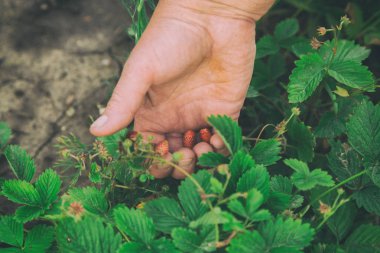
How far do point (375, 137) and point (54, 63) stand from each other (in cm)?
168

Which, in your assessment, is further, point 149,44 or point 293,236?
point 149,44

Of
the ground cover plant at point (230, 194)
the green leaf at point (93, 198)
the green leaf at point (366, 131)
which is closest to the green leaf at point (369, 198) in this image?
the ground cover plant at point (230, 194)

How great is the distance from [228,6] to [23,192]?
104 centimetres

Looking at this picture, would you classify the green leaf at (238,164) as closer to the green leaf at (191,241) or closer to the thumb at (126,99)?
the green leaf at (191,241)

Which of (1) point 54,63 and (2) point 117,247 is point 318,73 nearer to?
(2) point 117,247

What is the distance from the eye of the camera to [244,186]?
103cm

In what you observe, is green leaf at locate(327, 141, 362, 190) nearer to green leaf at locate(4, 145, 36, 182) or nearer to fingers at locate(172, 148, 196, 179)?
fingers at locate(172, 148, 196, 179)

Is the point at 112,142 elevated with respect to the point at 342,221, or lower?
elevated

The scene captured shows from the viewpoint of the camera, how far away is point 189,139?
1.46m

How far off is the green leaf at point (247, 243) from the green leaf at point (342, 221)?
44cm

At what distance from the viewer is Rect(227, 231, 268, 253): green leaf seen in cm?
93

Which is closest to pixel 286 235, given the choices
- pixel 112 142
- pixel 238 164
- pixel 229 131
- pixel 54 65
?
pixel 238 164

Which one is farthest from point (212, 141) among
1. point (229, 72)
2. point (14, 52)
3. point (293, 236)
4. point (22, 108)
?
point (14, 52)

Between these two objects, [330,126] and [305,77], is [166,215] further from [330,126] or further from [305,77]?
[330,126]
